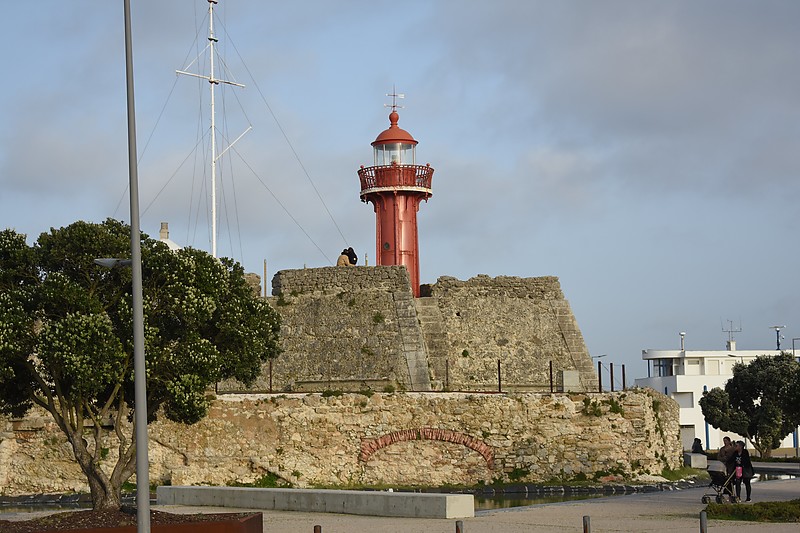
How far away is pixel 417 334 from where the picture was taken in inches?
1551

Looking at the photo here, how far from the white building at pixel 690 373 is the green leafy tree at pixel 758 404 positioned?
90.7 feet

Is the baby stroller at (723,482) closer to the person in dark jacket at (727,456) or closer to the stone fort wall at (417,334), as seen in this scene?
the person in dark jacket at (727,456)

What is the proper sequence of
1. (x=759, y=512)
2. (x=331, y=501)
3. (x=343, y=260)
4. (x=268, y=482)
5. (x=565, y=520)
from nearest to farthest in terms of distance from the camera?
(x=759, y=512), (x=565, y=520), (x=331, y=501), (x=268, y=482), (x=343, y=260)

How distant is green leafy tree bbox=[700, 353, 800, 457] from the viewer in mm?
59312

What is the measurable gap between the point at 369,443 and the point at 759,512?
15809 mm

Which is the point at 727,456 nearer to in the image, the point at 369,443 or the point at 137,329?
the point at 369,443

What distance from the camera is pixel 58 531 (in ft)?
59.3

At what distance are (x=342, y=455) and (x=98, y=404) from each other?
1014 cm

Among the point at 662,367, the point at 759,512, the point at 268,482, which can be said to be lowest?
the point at 268,482

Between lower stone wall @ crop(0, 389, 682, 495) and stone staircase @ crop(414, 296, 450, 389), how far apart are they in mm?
4623

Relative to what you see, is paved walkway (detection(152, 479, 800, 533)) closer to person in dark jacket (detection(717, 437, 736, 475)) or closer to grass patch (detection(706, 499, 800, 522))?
grass patch (detection(706, 499, 800, 522))

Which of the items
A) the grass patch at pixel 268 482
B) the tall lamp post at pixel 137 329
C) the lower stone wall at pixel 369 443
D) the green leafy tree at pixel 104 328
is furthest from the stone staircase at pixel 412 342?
the tall lamp post at pixel 137 329

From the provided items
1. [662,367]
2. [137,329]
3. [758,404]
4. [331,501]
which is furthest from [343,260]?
[662,367]

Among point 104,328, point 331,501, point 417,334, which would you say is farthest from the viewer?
point 417,334
